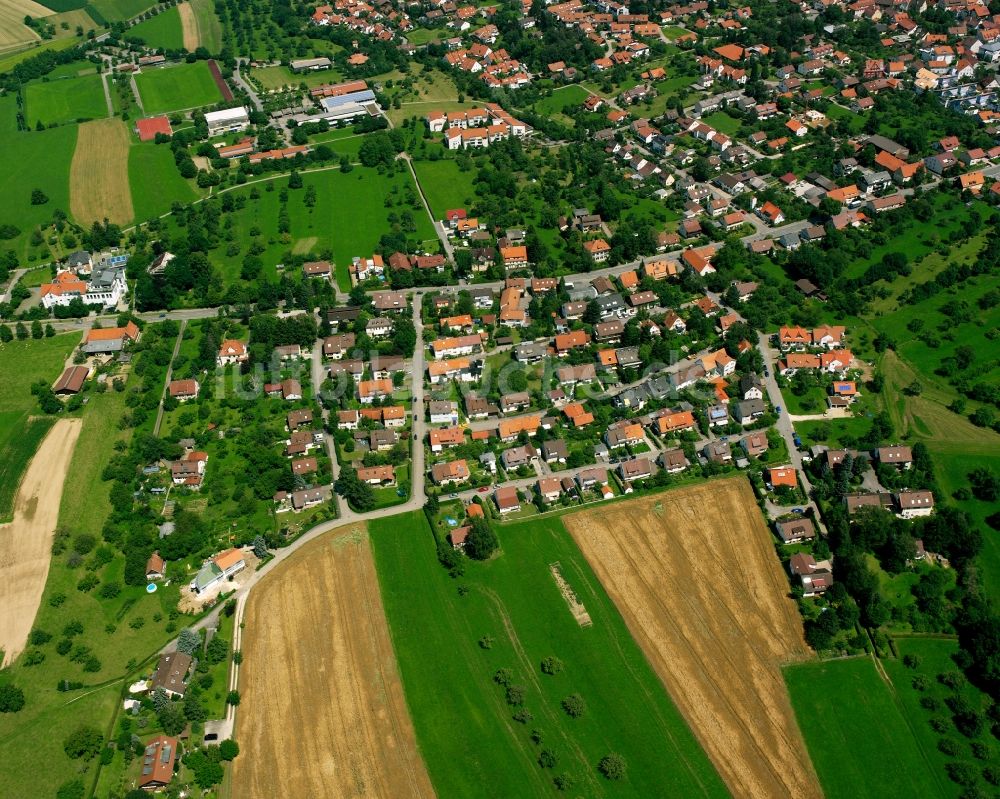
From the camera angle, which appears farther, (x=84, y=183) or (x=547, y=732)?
(x=84, y=183)

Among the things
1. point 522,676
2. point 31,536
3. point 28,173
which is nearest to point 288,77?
point 28,173

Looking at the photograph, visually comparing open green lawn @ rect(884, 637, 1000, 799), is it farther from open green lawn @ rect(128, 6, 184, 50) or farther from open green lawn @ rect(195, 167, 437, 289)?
open green lawn @ rect(128, 6, 184, 50)

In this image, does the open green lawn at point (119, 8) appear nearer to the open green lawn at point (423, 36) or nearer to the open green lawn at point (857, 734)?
the open green lawn at point (423, 36)

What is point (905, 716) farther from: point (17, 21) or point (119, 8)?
point (17, 21)

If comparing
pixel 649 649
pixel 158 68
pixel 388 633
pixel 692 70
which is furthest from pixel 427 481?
pixel 158 68

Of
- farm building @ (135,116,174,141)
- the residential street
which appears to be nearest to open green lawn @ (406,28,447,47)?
farm building @ (135,116,174,141)

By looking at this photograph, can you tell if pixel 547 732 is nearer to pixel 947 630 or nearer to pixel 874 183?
pixel 947 630
